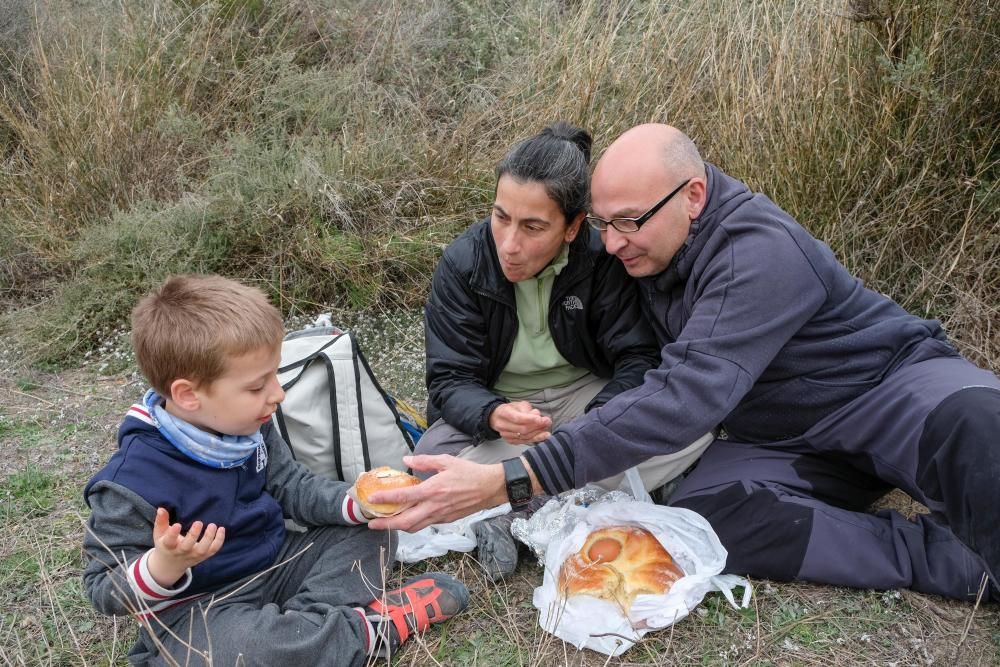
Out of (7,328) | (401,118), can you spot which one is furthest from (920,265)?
(7,328)

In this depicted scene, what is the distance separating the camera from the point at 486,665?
8.14ft

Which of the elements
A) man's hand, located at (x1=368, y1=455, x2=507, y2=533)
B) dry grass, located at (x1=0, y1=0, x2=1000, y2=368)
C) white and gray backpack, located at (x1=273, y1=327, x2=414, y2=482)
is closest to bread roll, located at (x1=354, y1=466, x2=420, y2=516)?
man's hand, located at (x1=368, y1=455, x2=507, y2=533)

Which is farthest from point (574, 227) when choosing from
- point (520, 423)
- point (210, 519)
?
point (210, 519)

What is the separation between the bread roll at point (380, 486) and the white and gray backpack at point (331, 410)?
0.47 metres

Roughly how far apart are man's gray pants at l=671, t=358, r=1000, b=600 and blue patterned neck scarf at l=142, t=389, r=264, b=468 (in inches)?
59.7

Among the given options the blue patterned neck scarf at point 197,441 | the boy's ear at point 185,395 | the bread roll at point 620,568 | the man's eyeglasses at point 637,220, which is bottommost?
the bread roll at point 620,568

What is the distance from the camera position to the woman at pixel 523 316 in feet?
9.36

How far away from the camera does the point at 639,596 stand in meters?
2.58

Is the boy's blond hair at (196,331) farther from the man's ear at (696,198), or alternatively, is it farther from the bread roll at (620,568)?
the man's ear at (696,198)

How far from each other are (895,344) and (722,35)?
2.63 m

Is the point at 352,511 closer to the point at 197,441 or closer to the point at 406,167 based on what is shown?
the point at 197,441

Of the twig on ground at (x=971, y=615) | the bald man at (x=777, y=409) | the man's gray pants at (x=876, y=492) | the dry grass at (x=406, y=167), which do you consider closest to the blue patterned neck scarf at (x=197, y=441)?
the bald man at (x=777, y=409)

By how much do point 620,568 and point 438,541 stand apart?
0.66m

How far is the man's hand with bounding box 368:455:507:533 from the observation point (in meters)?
2.48
